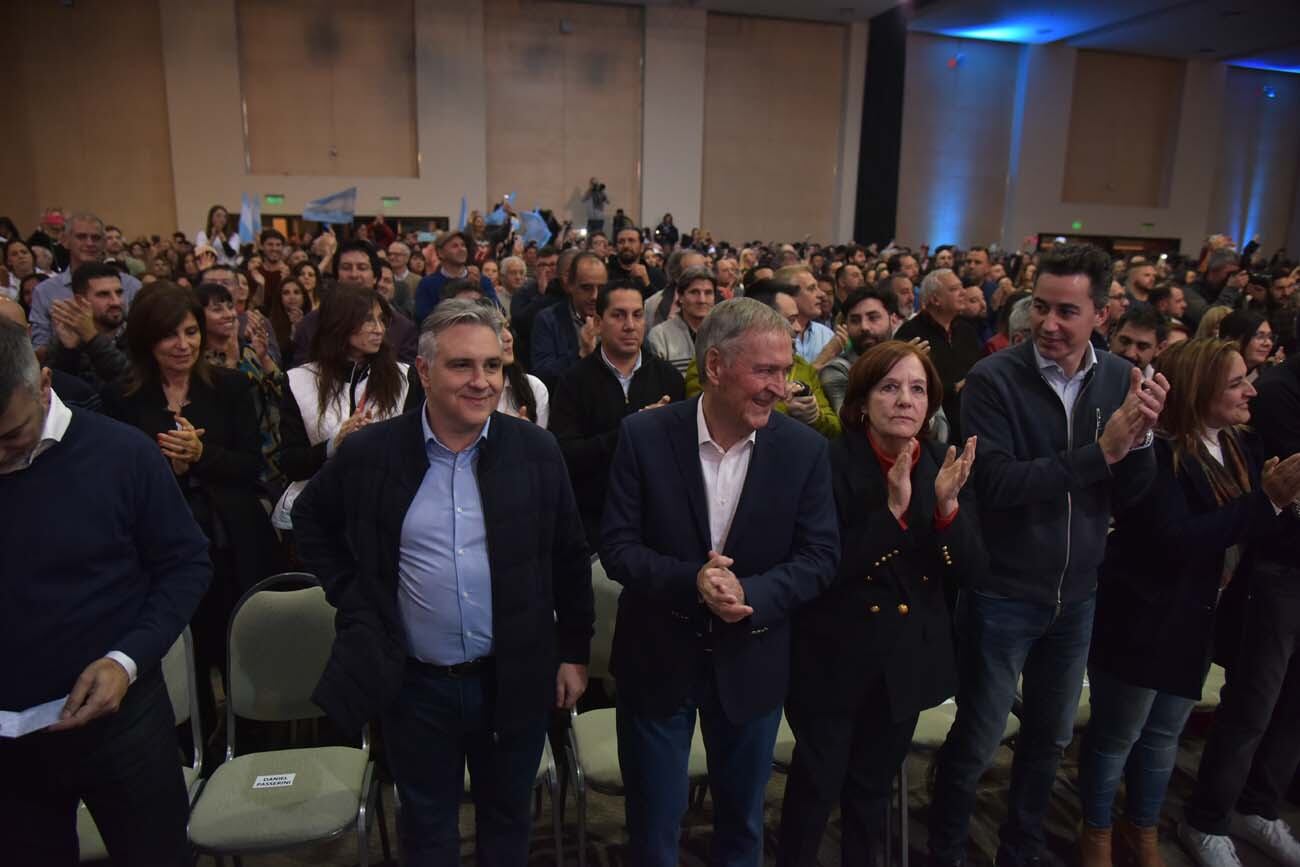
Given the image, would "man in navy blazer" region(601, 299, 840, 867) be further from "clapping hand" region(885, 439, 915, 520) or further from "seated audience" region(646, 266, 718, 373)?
"seated audience" region(646, 266, 718, 373)

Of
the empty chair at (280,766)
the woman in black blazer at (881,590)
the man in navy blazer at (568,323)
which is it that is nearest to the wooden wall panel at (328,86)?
the man in navy blazer at (568,323)

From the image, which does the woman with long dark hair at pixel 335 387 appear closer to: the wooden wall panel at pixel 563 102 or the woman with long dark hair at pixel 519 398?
the woman with long dark hair at pixel 519 398

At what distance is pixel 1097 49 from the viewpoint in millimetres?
19250

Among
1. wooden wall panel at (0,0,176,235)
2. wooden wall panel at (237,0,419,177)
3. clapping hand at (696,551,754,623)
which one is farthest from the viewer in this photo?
wooden wall panel at (237,0,419,177)

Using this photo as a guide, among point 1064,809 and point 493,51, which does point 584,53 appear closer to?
point 493,51

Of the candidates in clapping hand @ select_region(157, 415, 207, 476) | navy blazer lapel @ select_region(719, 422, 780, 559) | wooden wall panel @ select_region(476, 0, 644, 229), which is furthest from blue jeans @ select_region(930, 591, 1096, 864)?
wooden wall panel @ select_region(476, 0, 644, 229)

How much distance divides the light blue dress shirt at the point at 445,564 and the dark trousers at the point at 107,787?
60 centimetres

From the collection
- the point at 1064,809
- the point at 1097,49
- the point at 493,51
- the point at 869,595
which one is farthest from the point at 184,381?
the point at 1097,49

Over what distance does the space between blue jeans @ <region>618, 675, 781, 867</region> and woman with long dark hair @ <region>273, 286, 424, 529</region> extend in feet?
4.75

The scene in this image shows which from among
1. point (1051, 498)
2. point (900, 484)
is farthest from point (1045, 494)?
point (900, 484)

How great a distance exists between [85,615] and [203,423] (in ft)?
4.08

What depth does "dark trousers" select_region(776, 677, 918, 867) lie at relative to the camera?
2145 mm

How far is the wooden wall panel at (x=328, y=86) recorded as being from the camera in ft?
48.6

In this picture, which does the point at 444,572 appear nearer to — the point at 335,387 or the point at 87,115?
the point at 335,387
